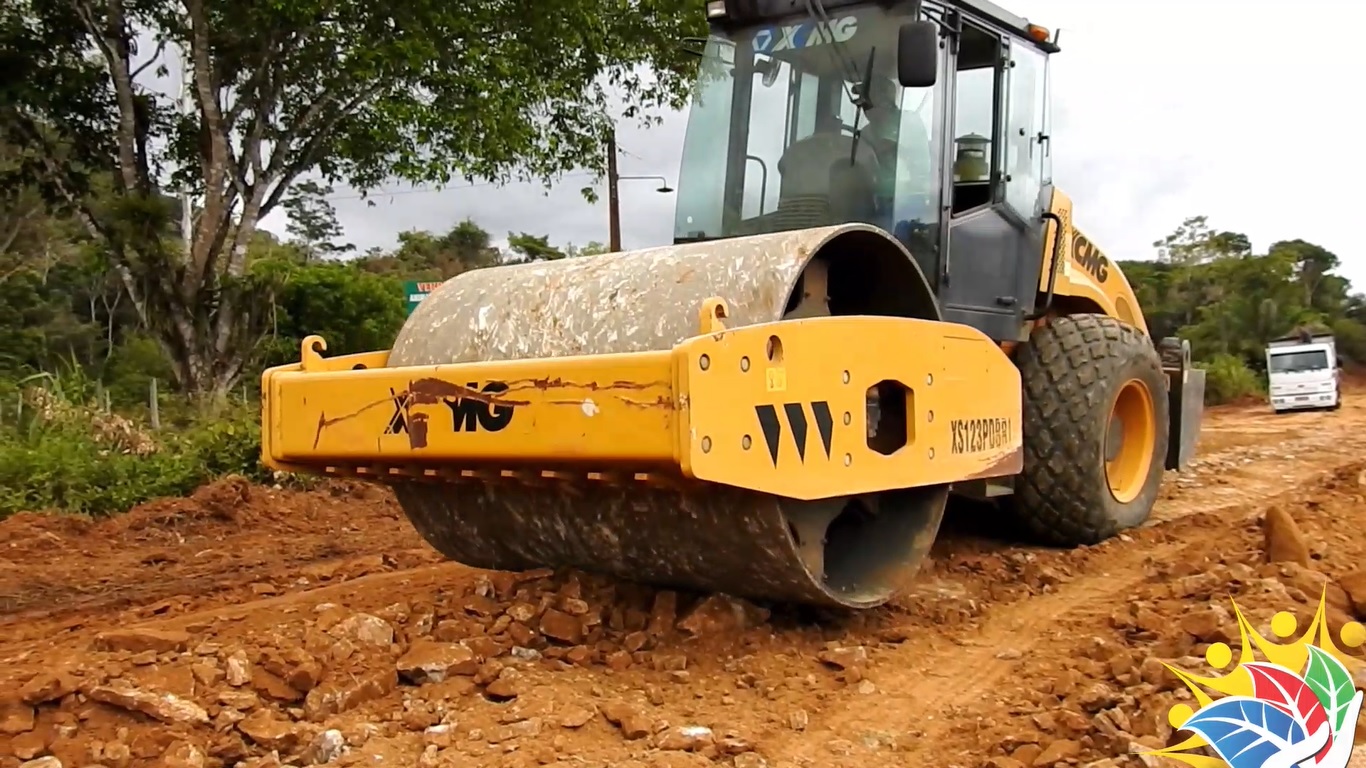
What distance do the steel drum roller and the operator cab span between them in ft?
2.05

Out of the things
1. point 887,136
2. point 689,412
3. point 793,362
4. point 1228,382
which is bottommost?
point 1228,382

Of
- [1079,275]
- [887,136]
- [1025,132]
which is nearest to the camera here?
[887,136]

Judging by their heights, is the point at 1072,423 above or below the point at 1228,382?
above

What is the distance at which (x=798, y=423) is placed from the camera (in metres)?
2.85

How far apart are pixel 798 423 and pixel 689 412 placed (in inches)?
16.5

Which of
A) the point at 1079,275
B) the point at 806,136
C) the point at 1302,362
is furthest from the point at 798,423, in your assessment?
the point at 1302,362

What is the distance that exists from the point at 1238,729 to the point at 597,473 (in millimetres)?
1436

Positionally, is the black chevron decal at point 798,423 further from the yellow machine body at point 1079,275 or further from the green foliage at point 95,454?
the green foliage at point 95,454

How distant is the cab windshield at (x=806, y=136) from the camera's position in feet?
13.6

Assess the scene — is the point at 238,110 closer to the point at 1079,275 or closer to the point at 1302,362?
the point at 1079,275

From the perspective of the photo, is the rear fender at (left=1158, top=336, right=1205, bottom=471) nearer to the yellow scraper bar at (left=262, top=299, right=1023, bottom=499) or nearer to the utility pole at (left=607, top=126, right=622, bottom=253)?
the yellow scraper bar at (left=262, top=299, right=1023, bottom=499)

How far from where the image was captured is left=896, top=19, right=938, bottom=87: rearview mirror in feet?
12.1

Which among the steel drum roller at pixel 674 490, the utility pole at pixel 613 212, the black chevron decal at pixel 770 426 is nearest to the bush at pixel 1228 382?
the utility pole at pixel 613 212

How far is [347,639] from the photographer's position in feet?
10.5
